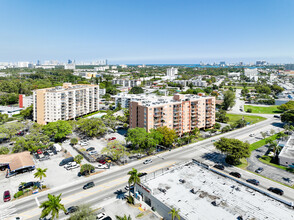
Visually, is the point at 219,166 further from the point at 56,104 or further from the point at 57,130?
the point at 56,104

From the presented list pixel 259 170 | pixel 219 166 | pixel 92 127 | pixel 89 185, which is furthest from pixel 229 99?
pixel 89 185

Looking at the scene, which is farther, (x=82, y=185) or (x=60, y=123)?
(x=60, y=123)

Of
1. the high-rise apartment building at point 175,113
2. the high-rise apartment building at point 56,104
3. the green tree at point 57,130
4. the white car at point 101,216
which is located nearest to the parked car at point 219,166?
the high-rise apartment building at point 175,113

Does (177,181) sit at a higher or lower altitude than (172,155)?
higher

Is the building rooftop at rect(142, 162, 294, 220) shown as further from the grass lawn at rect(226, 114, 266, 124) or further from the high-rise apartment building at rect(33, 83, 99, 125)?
the grass lawn at rect(226, 114, 266, 124)

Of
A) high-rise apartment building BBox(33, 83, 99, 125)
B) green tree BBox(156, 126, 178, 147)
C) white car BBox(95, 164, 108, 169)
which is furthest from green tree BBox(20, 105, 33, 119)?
green tree BBox(156, 126, 178, 147)

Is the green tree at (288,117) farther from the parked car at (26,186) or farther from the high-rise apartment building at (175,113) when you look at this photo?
the parked car at (26,186)

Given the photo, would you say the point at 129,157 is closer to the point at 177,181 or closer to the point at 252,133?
the point at 177,181

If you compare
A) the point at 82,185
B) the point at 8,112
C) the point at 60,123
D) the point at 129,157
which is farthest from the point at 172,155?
the point at 8,112
